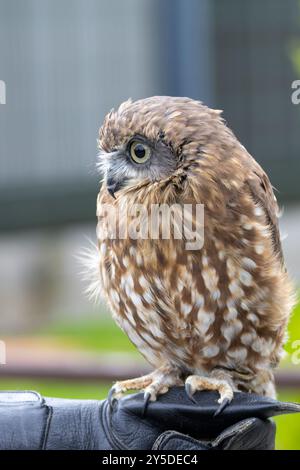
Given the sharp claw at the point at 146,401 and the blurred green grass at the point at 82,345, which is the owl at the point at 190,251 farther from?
the blurred green grass at the point at 82,345

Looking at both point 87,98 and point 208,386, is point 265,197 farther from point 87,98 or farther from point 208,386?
point 87,98

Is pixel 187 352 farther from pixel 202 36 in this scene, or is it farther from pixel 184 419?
pixel 202 36

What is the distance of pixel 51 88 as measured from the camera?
29.1 feet

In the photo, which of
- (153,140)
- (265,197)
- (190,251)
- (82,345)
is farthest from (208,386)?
(82,345)

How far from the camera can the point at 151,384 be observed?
344 centimetres

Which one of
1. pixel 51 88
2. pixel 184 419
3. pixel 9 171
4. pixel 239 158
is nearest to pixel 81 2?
pixel 51 88

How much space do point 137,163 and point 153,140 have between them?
12 centimetres

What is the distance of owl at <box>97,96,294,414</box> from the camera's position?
3389 millimetres

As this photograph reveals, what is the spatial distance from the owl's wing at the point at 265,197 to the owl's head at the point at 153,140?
20cm

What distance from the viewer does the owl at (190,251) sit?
3389 millimetres

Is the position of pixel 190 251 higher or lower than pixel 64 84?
lower

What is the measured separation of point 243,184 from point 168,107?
1.15 feet

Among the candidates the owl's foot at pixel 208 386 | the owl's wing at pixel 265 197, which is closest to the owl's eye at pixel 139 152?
the owl's wing at pixel 265 197

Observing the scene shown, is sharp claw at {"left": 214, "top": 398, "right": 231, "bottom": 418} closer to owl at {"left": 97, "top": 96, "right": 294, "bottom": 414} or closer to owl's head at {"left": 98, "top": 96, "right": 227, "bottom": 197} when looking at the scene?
owl at {"left": 97, "top": 96, "right": 294, "bottom": 414}
